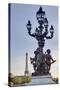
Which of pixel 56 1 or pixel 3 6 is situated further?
pixel 56 1

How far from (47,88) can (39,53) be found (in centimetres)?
32

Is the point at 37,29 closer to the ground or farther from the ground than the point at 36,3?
closer to the ground

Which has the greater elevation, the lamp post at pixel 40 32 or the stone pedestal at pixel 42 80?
the lamp post at pixel 40 32

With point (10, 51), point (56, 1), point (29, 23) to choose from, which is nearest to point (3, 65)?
point (10, 51)

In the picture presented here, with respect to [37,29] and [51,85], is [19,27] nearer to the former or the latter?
[37,29]

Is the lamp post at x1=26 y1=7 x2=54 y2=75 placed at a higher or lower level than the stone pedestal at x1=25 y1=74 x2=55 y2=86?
higher

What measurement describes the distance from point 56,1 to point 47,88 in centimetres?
78

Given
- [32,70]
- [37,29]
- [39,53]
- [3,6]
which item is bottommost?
[32,70]

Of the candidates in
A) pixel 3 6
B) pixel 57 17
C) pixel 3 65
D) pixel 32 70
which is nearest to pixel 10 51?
pixel 3 65

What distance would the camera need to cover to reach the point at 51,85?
2.06 metres

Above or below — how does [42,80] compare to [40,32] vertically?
below

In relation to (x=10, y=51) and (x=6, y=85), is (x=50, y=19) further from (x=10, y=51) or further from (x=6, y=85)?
(x=6, y=85)

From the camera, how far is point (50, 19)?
206 centimetres

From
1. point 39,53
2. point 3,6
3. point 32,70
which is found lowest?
point 32,70
